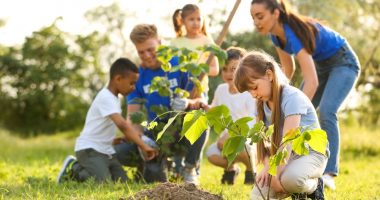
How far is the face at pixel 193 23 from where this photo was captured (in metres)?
5.52

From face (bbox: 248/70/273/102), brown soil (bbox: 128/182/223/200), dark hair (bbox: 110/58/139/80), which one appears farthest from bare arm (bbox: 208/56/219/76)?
brown soil (bbox: 128/182/223/200)

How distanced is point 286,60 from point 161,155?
122 cm

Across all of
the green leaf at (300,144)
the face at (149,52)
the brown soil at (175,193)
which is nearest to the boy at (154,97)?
the face at (149,52)

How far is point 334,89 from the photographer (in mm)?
4750

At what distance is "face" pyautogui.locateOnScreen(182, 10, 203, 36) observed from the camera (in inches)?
217

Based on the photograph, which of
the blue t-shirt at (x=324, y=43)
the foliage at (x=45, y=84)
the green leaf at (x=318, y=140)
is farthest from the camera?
the foliage at (x=45, y=84)

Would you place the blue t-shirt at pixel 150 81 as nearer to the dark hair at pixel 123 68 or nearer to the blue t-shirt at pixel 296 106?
the dark hair at pixel 123 68

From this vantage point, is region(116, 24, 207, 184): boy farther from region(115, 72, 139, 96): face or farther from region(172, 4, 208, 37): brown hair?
region(172, 4, 208, 37): brown hair

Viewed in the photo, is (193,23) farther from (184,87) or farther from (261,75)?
(261,75)

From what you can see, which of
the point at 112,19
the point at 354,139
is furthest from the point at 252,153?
the point at 112,19

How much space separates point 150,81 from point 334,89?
4.83 feet

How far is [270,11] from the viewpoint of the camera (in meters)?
4.62

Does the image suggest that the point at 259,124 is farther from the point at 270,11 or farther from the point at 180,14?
the point at 180,14

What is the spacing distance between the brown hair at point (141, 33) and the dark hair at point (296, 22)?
2.97ft
